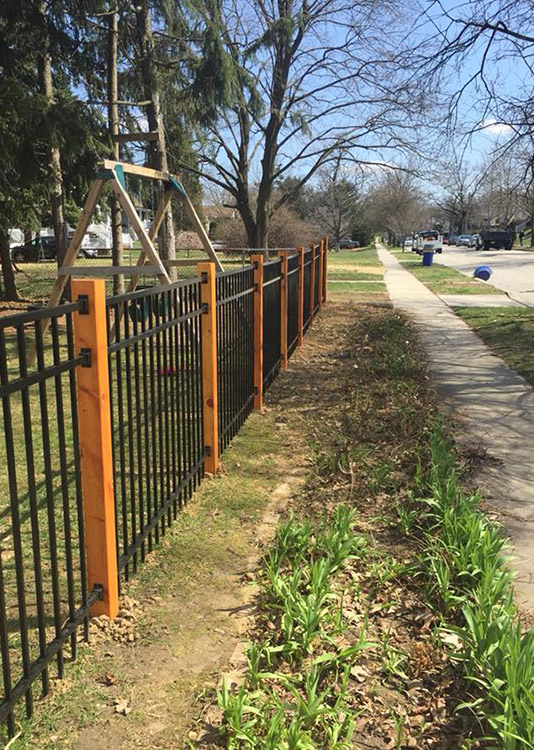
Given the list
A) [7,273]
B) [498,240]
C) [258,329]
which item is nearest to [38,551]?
[258,329]

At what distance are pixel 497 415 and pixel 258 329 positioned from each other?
253cm

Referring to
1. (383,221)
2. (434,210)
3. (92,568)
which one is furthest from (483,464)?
(434,210)

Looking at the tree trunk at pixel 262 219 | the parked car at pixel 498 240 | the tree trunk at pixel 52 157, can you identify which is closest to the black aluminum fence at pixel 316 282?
the tree trunk at pixel 52 157

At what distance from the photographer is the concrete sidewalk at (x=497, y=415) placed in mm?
3842

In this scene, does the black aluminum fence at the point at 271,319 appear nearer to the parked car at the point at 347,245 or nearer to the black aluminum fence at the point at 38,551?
the black aluminum fence at the point at 38,551

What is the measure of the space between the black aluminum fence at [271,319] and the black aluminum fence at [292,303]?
1080mm

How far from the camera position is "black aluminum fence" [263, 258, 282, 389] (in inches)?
269

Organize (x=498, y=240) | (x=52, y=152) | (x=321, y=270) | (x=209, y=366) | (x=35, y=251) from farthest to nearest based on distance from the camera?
(x=498, y=240), (x=35, y=251), (x=321, y=270), (x=52, y=152), (x=209, y=366)

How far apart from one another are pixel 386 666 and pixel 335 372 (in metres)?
5.87

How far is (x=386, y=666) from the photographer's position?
2584 millimetres

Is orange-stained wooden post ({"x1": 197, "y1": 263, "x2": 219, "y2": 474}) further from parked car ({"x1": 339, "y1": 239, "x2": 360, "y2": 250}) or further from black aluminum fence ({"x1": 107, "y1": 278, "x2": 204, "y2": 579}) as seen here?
parked car ({"x1": 339, "y1": 239, "x2": 360, "y2": 250})

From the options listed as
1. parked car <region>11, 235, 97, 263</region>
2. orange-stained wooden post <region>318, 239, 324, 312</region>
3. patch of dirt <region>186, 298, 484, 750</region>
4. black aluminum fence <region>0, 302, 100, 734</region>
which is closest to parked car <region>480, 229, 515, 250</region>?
parked car <region>11, 235, 97, 263</region>

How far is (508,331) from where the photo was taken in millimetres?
11648

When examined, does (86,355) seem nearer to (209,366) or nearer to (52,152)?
(209,366)
